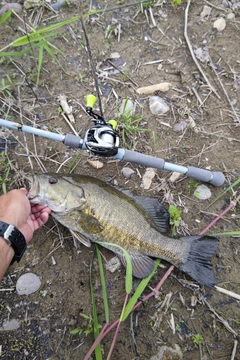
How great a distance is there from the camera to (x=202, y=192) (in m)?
3.65

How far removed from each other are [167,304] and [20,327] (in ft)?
4.82

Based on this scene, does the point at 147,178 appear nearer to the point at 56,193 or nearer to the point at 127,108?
the point at 127,108

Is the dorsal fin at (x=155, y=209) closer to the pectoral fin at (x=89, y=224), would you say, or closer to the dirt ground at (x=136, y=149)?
the dirt ground at (x=136, y=149)

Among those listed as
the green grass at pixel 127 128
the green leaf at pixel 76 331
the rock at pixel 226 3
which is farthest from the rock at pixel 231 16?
the green leaf at pixel 76 331

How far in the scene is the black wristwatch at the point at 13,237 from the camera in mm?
2789

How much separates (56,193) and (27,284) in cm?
98

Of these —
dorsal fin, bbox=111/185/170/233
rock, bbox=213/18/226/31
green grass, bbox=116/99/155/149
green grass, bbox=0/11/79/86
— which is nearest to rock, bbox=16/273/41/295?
dorsal fin, bbox=111/185/170/233

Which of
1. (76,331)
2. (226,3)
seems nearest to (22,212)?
(76,331)

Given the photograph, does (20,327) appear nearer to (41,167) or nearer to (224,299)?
(41,167)

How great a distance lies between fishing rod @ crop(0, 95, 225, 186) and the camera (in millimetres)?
2920

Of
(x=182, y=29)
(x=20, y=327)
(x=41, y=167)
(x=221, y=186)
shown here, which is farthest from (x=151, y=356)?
(x=182, y=29)

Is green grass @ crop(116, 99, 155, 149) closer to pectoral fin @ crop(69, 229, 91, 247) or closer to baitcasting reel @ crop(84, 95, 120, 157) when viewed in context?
baitcasting reel @ crop(84, 95, 120, 157)

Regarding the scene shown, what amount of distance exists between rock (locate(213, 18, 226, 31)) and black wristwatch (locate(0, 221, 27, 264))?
12.1ft

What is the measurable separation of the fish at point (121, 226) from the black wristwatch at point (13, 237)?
399mm
